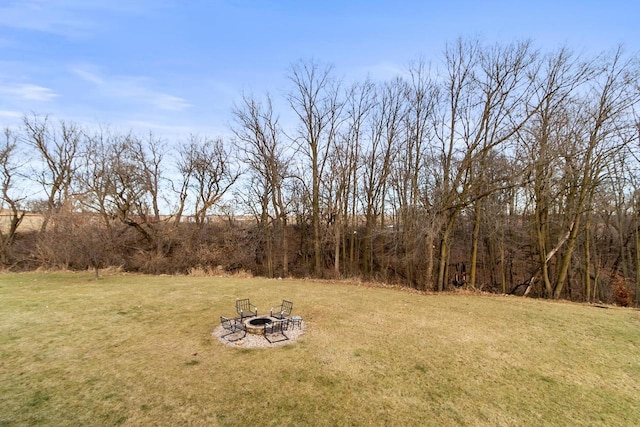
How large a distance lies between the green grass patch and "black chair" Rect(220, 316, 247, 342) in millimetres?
373

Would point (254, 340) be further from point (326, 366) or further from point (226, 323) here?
point (326, 366)

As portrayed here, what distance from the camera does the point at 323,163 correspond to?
627 inches

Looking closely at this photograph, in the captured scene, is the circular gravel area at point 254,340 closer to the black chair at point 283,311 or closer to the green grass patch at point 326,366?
the green grass patch at point 326,366

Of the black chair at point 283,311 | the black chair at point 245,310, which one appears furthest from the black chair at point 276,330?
the black chair at point 283,311

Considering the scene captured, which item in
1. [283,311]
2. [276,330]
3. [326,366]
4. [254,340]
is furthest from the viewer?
[283,311]

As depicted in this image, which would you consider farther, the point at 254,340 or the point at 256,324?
the point at 256,324

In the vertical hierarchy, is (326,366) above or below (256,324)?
below

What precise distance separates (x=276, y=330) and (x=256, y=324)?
48cm

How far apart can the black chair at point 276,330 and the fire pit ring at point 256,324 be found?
0.41 feet

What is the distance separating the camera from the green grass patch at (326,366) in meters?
3.71

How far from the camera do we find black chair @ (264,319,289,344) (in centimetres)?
611

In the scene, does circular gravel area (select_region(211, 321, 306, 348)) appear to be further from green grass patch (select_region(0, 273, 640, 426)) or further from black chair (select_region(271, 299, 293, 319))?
black chair (select_region(271, 299, 293, 319))

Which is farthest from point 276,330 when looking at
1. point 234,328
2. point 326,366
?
point 326,366

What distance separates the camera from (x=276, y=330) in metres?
6.46
